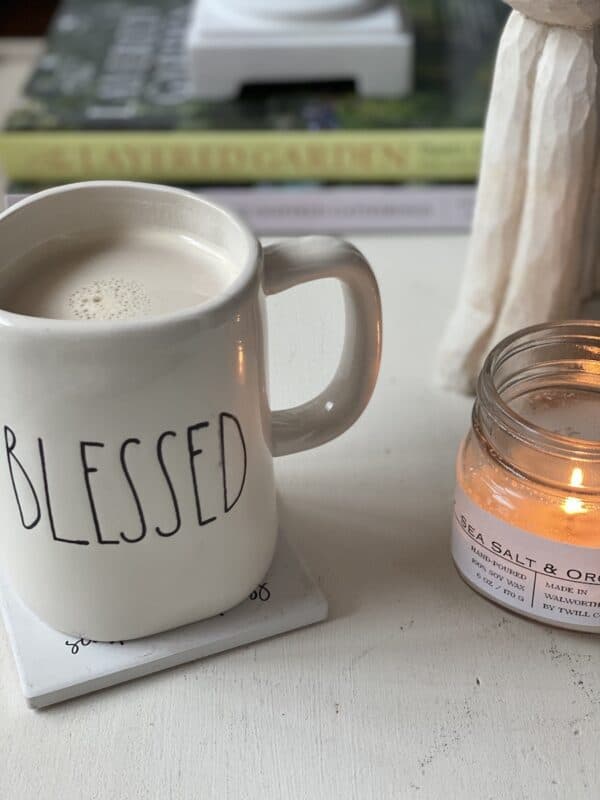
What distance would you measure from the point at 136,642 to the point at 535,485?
15cm

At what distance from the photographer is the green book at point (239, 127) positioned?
634 mm

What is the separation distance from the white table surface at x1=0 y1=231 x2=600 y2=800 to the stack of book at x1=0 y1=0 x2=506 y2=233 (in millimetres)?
230

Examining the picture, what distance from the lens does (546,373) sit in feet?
1.33

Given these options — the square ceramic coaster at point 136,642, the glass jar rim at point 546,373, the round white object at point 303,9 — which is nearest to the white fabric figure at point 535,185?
the glass jar rim at point 546,373

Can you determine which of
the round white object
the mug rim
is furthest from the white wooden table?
the round white object

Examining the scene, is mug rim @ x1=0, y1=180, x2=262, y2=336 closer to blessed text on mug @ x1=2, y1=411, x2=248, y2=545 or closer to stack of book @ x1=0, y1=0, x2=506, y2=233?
blessed text on mug @ x1=2, y1=411, x2=248, y2=545

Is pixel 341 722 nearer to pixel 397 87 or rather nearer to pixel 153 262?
pixel 153 262

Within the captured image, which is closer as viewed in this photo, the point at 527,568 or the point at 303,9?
the point at 527,568

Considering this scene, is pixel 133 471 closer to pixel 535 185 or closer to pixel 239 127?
pixel 535 185

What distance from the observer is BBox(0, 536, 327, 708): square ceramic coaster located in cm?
36

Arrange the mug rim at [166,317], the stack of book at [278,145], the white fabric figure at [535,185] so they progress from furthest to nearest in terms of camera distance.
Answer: the stack of book at [278,145] < the white fabric figure at [535,185] < the mug rim at [166,317]

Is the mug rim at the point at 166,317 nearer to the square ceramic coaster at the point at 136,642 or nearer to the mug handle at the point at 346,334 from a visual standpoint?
the mug handle at the point at 346,334

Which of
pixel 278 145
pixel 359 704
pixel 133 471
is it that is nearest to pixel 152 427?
pixel 133 471

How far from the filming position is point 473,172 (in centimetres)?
64
